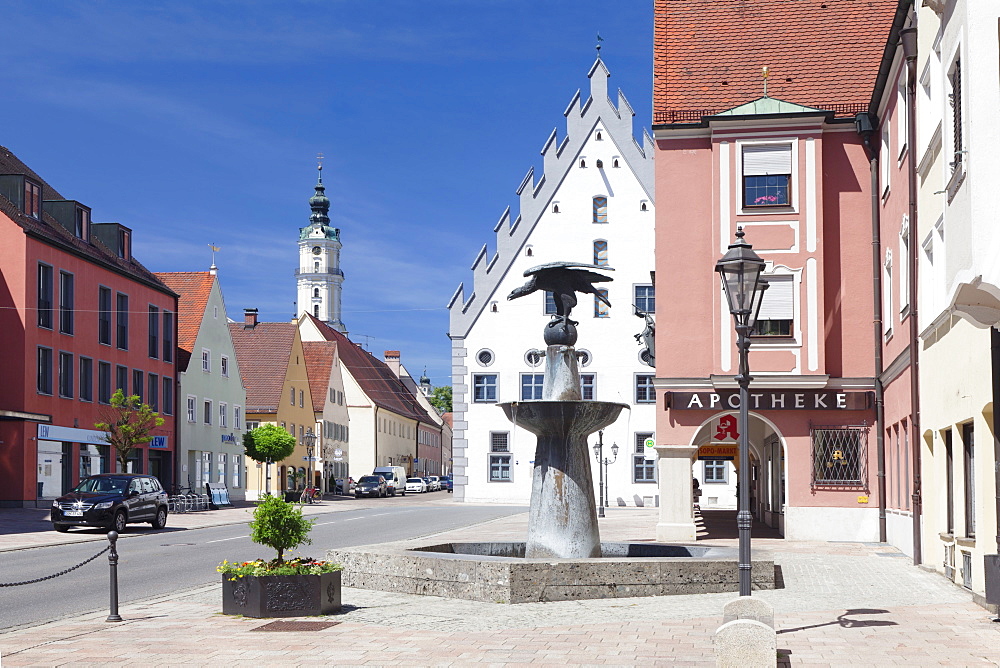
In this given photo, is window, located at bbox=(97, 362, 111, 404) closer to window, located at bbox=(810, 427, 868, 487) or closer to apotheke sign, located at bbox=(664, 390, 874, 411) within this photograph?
apotheke sign, located at bbox=(664, 390, 874, 411)

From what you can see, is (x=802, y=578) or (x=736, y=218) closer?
(x=802, y=578)

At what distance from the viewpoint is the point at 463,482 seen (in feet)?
205

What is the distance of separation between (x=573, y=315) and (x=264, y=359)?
77.8 feet

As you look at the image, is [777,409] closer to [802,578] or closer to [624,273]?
[802,578]

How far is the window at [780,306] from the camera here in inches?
1089

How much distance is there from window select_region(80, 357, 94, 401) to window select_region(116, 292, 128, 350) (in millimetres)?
2879

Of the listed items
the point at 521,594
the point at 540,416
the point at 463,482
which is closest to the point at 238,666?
the point at 521,594

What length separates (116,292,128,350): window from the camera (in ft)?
170

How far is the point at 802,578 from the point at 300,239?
453 feet

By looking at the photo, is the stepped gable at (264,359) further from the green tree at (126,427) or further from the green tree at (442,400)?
the green tree at (442,400)

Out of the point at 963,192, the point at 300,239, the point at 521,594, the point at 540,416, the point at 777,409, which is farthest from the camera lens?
the point at 300,239

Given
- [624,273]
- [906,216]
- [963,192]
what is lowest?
[963,192]

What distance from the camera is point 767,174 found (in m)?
27.8

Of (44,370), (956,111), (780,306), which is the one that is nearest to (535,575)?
(956,111)
